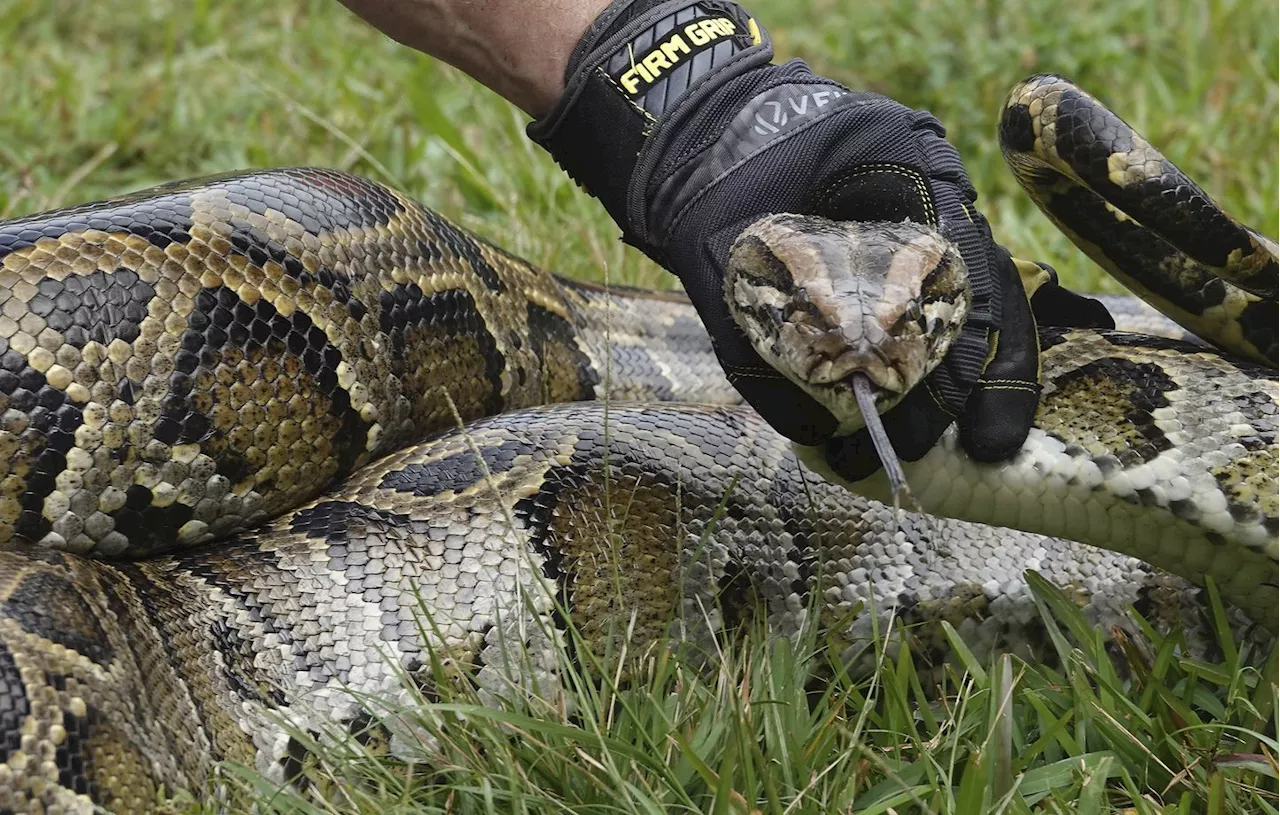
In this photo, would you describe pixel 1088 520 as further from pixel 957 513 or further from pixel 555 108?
pixel 555 108

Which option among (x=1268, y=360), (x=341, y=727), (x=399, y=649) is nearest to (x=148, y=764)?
(x=341, y=727)

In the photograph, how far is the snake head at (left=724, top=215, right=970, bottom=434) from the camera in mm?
2799

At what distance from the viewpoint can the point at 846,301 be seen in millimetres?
2850

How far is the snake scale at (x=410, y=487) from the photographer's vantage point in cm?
305

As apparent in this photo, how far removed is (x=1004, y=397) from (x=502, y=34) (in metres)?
1.66

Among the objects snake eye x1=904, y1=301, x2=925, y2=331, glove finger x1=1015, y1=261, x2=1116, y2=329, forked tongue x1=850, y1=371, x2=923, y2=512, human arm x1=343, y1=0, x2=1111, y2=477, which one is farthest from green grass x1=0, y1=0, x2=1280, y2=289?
forked tongue x1=850, y1=371, x2=923, y2=512

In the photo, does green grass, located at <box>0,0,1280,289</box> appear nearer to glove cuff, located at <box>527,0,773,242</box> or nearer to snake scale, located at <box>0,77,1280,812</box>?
glove cuff, located at <box>527,0,773,242</box>

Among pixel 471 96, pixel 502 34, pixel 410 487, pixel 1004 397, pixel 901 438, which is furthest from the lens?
pixel 471 96

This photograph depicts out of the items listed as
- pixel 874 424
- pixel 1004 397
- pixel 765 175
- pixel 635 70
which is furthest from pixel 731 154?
pixel 874 424

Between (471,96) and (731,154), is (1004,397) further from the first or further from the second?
(471,96)

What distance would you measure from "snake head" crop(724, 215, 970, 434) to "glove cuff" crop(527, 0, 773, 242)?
55 centimetres

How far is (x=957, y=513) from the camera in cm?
341

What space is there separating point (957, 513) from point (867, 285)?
2.62 ft

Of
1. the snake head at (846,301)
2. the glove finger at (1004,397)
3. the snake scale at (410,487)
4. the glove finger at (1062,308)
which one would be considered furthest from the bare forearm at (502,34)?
the glove finger at (1062,308)
